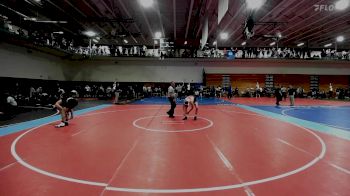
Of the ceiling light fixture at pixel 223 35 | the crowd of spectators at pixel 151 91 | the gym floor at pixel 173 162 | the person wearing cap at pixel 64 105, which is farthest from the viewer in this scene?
the crowd of spectators at pixel 151 91

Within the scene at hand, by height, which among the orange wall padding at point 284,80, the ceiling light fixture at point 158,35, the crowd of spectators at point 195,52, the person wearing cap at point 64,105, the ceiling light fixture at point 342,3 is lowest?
the person wearing cap at point 64,105

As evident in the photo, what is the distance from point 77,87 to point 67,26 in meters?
7.83

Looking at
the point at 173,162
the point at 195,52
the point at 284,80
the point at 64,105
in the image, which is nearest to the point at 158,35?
the point at 195,52

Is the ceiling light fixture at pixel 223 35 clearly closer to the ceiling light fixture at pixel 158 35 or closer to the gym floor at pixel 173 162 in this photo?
the ceiling light fixture at pixel 158 35

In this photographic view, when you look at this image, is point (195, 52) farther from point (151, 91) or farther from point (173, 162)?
point (173, 162)

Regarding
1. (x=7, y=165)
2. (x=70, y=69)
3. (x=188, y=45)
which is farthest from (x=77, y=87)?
(x=7, y=165)

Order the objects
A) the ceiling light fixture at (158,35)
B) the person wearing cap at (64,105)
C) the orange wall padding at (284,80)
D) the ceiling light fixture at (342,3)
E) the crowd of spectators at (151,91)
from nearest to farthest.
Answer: the person wearing cap at (64,105)
the ceiling light fixture at (342,3)
the ceiling light fixture at (158,35)
the crowd of spectators at (151,91)
the orange wall padding at (284,80)

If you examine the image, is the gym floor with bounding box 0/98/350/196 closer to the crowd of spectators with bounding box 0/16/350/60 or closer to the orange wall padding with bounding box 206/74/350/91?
the crowd of spectators with bounding box 0/16/350/60

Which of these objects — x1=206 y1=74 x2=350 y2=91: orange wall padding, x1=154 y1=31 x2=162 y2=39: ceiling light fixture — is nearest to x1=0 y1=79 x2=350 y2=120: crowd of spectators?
x1=206 y1=74 x2=350 y2=91: orange wall padding

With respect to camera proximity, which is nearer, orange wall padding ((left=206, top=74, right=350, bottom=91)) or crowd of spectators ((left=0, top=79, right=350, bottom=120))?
crowd of spectators ((left=0, top=79, right=350, bottom=120))

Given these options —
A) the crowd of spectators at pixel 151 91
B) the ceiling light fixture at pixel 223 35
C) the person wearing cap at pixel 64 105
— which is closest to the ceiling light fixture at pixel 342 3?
the ceiling light fixture at pixel 223 35

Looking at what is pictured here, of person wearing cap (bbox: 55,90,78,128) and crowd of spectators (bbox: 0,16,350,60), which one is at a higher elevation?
crowd of spectators (bbox: 0,16,350,60)

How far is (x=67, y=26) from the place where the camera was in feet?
74.2

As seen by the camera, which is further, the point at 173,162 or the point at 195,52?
the point at 195,52
